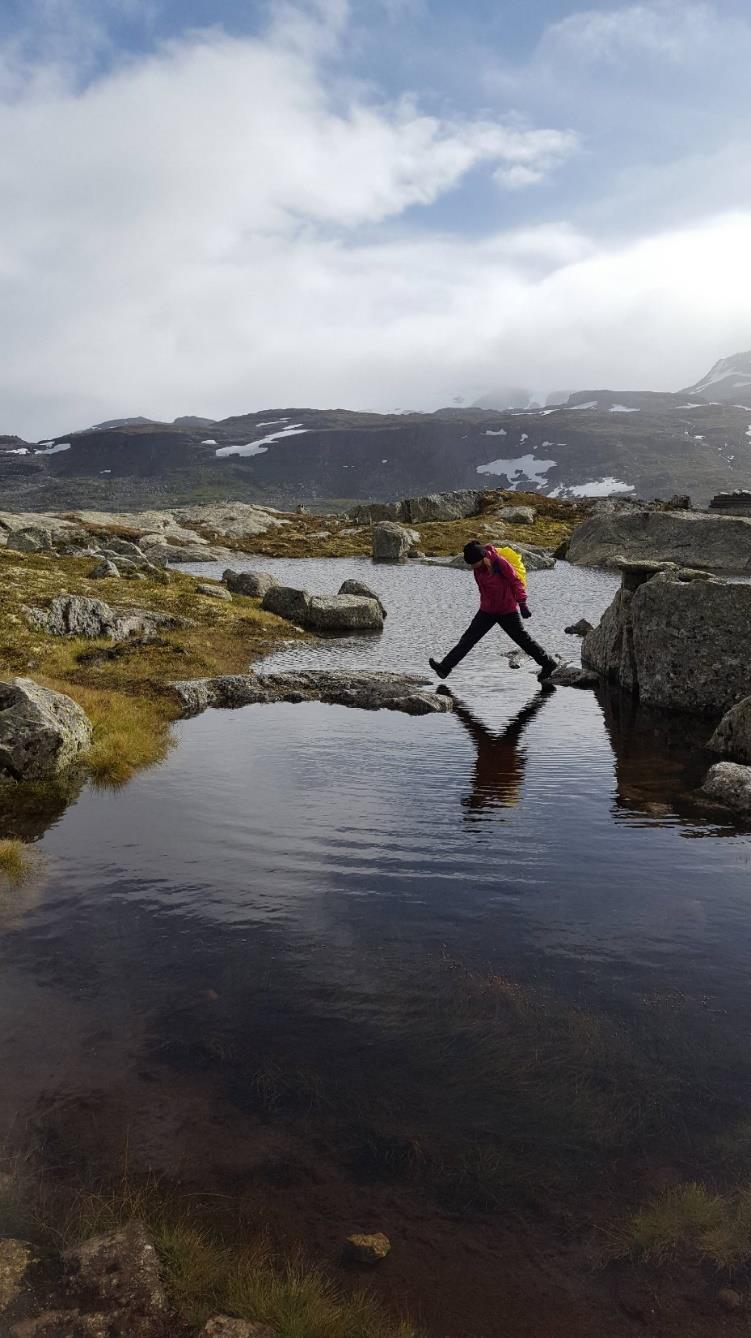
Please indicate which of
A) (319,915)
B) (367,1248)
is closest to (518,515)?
(319,915)

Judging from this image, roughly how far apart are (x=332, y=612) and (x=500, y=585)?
49.0ft

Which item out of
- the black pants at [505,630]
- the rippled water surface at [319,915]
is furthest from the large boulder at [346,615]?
the rippled water surface at [319,915]

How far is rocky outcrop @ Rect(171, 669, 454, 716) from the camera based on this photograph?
22250 millimetres

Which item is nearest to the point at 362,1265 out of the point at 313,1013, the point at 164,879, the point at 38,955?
the point at 313,1013

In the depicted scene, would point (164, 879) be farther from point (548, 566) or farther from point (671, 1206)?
point (548, 566)

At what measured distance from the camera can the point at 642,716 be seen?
2156cm

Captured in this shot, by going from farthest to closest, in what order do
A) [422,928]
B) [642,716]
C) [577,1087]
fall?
[642,716] → [422,928] → [577,1087]

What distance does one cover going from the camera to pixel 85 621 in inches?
1231

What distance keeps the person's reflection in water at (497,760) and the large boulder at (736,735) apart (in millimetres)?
4361

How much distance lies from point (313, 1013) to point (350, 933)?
159cm

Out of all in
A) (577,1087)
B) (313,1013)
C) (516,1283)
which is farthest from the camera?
(313,1013)

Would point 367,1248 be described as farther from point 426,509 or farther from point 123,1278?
point 426,509

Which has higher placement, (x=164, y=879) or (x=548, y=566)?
(x=548, y=566)

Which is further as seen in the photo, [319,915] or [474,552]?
[474,552]
